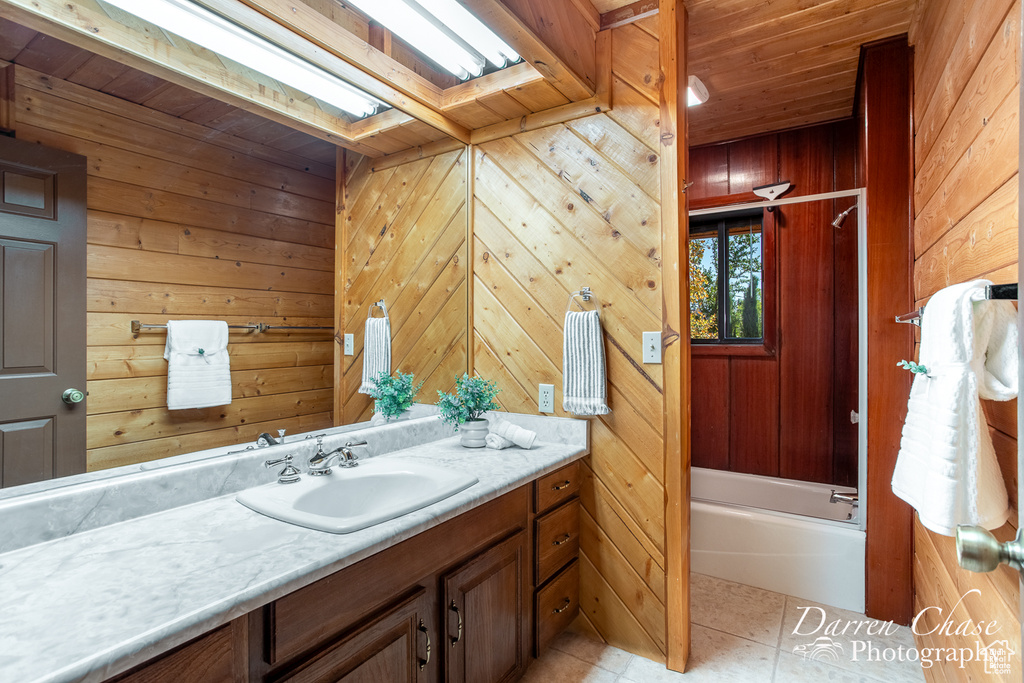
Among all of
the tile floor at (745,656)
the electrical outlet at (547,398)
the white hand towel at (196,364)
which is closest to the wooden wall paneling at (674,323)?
the tile floor at (745,656)

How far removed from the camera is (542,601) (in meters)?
1.77

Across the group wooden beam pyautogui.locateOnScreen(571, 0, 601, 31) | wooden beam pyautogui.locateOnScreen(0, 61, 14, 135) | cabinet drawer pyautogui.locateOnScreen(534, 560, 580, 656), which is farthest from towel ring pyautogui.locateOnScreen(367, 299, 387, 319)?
wooden beam pyautogui.locateOnScreen(571, 0, 601, 31)

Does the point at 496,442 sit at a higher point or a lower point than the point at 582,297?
lower

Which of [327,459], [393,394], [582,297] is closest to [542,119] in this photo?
[582,297]

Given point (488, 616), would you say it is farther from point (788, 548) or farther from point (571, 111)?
point (571, 111)

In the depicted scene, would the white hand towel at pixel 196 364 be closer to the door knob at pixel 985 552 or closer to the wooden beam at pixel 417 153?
the wooden beam at pixel 417 153

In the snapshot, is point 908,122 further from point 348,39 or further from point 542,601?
point 542,601

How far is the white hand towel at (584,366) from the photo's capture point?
1906 millimetres

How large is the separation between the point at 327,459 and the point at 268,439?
181 millimetres

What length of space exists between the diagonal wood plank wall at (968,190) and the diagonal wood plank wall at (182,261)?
1650 millimetres

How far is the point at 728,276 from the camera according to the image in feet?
10.2

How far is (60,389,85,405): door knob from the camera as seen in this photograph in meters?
1.00

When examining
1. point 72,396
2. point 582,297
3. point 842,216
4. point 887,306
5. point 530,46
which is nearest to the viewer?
point 72,396

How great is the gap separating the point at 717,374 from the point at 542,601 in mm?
2012
